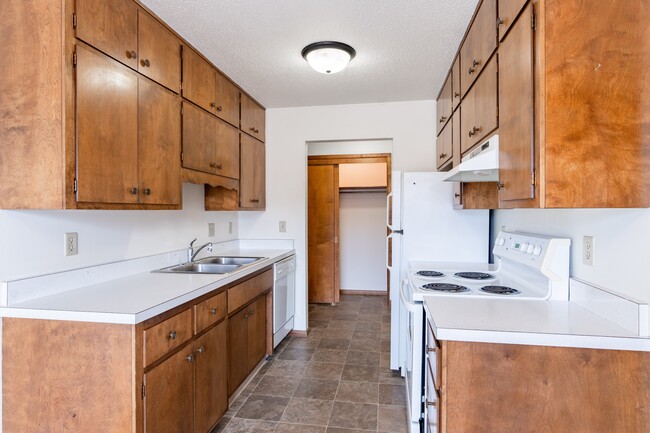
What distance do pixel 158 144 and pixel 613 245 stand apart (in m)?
2.18

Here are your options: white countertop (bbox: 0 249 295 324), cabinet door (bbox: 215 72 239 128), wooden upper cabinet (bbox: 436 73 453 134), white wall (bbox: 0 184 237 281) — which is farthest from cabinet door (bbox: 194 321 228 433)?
wooden upper cabinet (bbox: 436 73 453 134)

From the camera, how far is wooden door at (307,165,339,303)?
5094 mm

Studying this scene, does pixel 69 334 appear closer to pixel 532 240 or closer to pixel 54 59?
pixel 54 59

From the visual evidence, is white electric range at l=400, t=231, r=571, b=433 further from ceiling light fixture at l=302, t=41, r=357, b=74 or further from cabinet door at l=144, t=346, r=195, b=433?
ceiling light fixture at l=302, t=41, r=357, b=74

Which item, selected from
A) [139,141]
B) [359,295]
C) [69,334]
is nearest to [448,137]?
[139,141]

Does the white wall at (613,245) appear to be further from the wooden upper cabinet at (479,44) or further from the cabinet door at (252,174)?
the cabinet door at (252,174)

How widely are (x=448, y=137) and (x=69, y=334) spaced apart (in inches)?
104

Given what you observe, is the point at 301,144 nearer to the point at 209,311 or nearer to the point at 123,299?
the point at 209,311

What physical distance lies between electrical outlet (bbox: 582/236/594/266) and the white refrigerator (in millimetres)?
1224

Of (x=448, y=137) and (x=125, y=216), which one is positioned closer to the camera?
(x=125, y=216)

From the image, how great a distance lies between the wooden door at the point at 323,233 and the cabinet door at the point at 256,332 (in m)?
2.13

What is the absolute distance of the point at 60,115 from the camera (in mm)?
1439

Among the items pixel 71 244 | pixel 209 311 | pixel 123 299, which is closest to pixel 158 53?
pixel 71 244

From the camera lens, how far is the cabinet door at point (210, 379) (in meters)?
1.91
